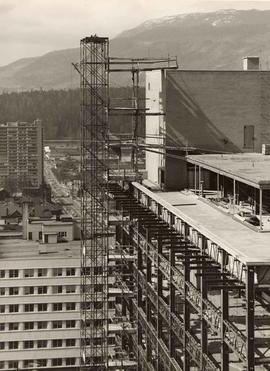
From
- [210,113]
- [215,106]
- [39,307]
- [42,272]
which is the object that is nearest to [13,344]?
[39,307]

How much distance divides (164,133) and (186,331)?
19.3m

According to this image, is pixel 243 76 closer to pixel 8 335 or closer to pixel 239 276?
pixel 239 276

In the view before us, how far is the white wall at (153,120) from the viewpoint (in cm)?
5334

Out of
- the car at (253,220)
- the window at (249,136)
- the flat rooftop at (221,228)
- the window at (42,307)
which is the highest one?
the window at (249,136)

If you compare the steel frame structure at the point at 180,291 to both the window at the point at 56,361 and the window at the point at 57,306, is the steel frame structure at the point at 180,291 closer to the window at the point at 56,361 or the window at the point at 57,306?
the window at the point at 57,306

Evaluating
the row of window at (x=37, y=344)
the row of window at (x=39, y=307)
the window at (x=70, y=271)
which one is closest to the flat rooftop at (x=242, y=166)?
the window at (x=70, y=271)

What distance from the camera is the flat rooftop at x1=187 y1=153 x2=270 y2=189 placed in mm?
35094

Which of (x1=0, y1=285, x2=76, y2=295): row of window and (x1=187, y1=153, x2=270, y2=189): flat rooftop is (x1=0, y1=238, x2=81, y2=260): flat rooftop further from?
(x1=187, y1=153, x2=270, y2=189): flat rooftop

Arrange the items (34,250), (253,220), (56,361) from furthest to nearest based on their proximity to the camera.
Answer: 1. (34,250)
2. (56,361)
3. (253,220)

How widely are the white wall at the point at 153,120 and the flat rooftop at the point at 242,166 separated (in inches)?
238

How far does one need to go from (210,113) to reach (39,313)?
4215cm

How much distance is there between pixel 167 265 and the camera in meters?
41.6

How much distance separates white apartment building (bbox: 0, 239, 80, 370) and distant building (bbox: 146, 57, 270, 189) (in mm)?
36526

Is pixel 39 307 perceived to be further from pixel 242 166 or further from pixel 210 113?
pixel 242 166
